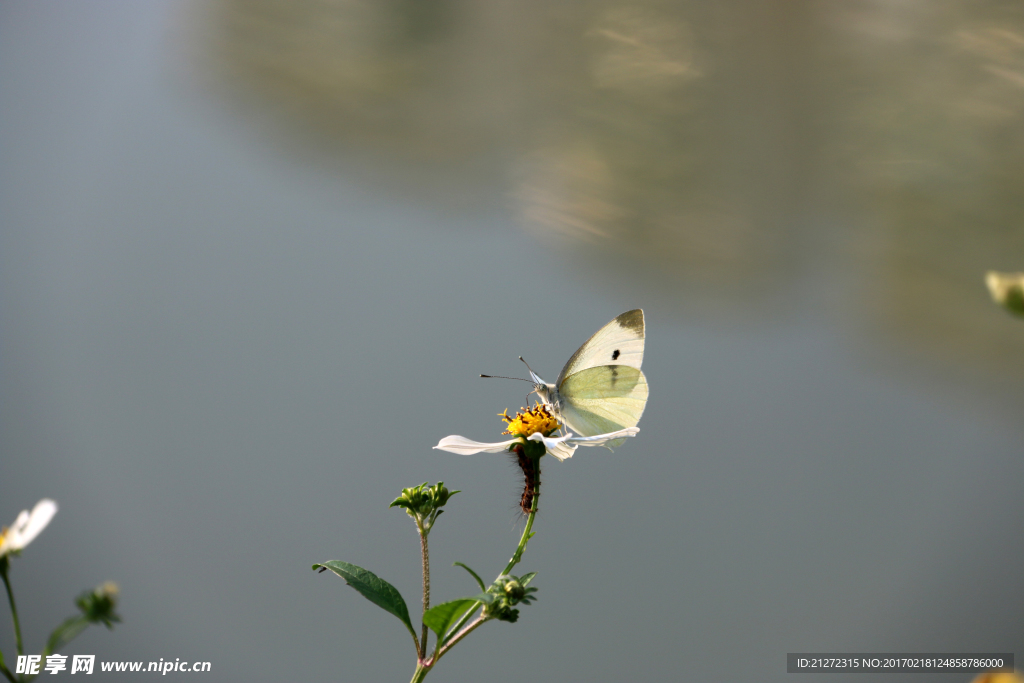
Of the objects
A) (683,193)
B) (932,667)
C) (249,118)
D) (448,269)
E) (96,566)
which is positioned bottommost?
(932,667)

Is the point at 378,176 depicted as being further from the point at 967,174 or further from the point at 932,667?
the point at 932,667

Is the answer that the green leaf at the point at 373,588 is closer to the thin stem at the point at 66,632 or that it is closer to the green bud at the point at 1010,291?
the thin stem at the point at 66,632

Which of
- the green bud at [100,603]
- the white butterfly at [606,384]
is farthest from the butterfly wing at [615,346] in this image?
the green bud at [100,603]

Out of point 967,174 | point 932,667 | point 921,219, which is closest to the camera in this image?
point 967,174

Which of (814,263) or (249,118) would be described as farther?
(814,263)

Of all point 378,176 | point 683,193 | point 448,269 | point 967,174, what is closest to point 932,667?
point 967,174

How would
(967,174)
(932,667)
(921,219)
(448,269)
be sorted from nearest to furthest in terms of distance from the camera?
(967,174)
(921,219)
(932,667)
(448,269)

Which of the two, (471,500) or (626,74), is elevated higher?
(626,74)

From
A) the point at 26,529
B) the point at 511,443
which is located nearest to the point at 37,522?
the point at 26,529
